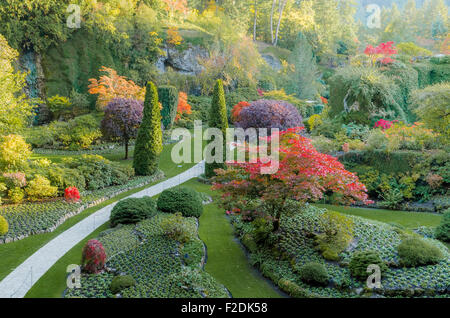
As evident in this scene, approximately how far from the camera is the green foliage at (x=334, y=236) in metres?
11.3

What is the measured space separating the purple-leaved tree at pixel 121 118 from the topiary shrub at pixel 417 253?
1567cm

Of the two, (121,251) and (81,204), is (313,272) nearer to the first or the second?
(121,251)

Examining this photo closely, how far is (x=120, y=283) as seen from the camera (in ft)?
32.4

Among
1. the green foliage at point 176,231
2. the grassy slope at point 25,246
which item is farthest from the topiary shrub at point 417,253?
the grassy slope at point 25,246

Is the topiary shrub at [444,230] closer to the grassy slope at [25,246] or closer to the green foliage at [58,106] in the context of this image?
the grassy slope at [25,246]

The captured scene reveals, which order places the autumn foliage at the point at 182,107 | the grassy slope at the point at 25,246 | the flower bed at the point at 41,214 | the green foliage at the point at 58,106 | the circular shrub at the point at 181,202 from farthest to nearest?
the green foliage at the point at 58,106 → the autumn foliage at the point at 182,107 → the circular shrub at the point at 181,202 → the flower bed at the point at 41,214 → the grassy slope at the point at 25,246

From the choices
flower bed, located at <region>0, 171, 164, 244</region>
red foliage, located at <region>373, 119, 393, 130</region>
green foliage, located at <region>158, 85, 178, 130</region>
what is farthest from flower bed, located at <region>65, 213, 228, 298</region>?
green foliage, located at <region>158, 85, 178, 130</region>

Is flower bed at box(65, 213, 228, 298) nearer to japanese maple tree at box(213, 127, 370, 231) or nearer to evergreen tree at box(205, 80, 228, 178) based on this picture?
japanese maple tree at box(213, 127, 370, 231)

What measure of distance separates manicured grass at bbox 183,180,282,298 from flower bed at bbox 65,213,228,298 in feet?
1.27

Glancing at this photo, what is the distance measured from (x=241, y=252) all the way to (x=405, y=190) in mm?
9121

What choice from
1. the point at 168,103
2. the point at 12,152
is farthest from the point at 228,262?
the point at 168,103

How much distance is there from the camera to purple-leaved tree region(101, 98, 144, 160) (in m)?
22.3

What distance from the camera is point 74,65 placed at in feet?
117

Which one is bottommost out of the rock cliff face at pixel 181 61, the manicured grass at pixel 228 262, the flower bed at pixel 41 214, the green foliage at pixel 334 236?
the manicured grass at pixel 228 262
